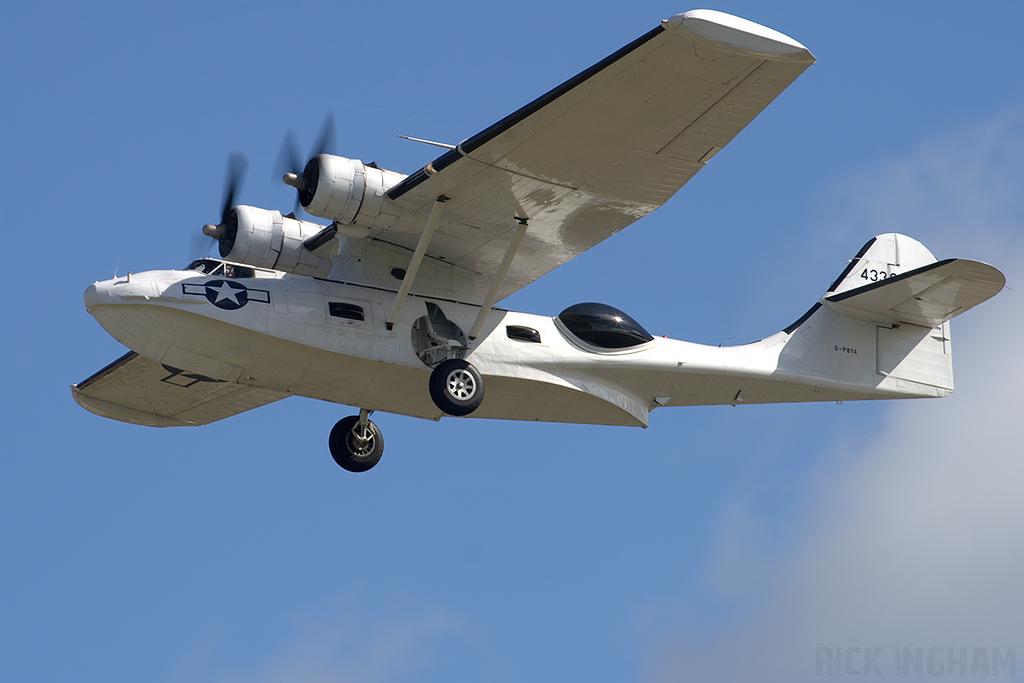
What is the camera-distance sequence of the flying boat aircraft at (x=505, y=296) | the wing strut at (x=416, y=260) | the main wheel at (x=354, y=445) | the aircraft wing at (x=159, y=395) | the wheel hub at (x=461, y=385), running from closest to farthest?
1. the flying boat aircraft at (x=505, y=296)
2. the wing strut at (x=416, y=260)
3. the wheel hub at (x=461, y=385)
4. the main wheel at (x=354, y=445)
5. the aircraft wing at (x=159, y=395)

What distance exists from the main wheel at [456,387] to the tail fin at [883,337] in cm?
491

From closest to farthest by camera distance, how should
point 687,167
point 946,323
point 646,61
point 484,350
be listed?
point 646,61
point 687,167
point 484,350
point 946,323

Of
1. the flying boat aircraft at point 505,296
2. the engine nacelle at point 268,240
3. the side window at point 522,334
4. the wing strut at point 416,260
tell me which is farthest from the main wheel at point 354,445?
the side window at point 522,334

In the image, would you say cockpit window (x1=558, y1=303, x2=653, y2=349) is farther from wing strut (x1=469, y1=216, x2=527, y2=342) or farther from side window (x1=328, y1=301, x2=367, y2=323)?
side window (x1=328, y1=301, x2=367, y2=323)

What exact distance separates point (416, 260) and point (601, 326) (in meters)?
2.85

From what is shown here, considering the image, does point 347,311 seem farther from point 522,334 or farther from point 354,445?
point 354,445

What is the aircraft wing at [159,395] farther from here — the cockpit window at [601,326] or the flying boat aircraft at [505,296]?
the cockpit window at [601,326]

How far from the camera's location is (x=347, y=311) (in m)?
14.9

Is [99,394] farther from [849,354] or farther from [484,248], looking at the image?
[849,354]

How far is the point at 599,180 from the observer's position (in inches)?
576

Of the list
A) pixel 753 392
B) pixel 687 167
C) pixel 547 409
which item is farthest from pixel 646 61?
pixel 753 392

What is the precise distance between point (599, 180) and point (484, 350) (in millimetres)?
2584

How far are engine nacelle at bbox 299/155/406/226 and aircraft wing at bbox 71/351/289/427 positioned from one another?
3.66 m

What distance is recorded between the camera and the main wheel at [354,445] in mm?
16781
